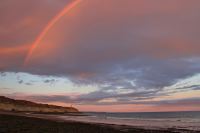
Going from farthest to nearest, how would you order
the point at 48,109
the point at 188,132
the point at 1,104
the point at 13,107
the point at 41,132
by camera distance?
the point at 48,109, the point at 13,107, the point at 1,104, the point at 188,132, the point at 41,132

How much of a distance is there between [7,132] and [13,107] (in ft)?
415

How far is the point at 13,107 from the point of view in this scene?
150125mm

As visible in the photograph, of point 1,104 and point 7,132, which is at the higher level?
point 1,104

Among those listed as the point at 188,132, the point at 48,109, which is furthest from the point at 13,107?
the point at 188,132

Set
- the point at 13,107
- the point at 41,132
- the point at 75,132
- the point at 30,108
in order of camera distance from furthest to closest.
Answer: the point at 30,108 → the point at 13,107 → the point at 75,132 → the point at 41,132

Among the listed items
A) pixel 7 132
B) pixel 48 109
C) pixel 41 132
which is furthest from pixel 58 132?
pixel 48 109

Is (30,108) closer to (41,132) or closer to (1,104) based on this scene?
(1,104)

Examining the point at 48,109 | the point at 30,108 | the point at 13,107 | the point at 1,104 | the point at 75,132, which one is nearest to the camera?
the point at 75,132

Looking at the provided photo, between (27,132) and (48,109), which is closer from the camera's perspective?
(27,132)

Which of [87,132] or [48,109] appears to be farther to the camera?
[48,109]

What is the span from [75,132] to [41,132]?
179 inches

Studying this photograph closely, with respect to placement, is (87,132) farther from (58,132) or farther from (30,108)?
(30,108)

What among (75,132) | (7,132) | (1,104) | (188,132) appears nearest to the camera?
(7,132)

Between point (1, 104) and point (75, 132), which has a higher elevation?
point (1, 104)
